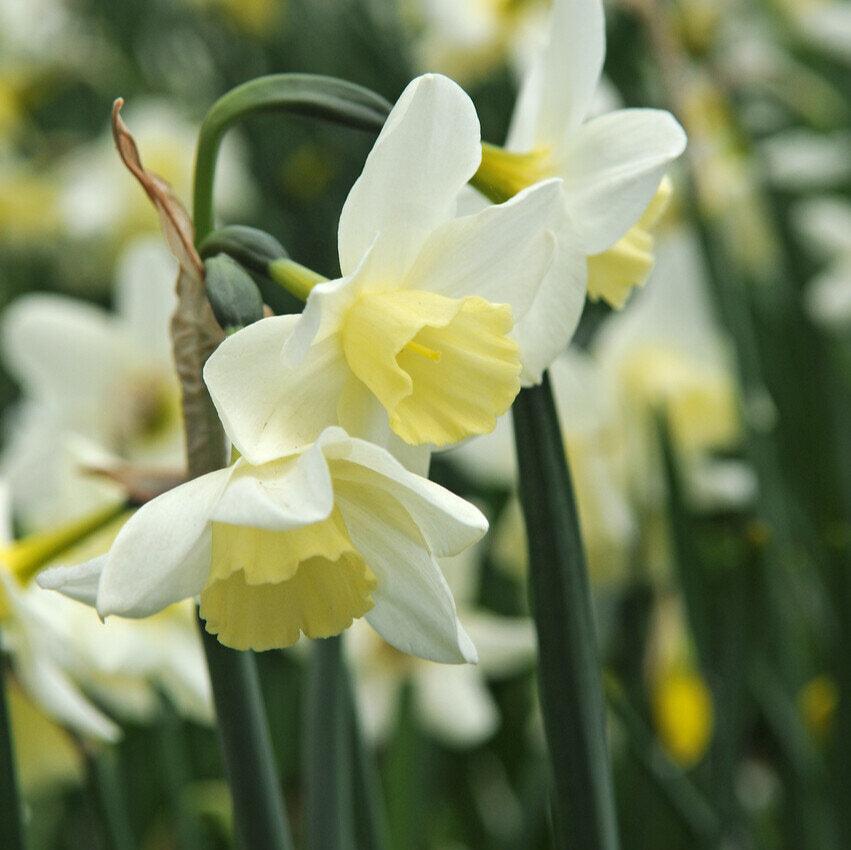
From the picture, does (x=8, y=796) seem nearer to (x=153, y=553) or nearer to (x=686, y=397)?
(x=153, y=553)

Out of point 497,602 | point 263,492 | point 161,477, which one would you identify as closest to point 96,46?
point 497,602

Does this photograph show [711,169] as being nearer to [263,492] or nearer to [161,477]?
[161,477]

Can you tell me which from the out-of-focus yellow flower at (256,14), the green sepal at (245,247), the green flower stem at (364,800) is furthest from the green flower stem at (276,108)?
the out-of-focus yellow flower at (256,14)

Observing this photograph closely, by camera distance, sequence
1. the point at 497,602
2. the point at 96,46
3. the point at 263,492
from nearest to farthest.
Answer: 1. the point at 263,492
2. the point at 497,602
3. the point at 96,46

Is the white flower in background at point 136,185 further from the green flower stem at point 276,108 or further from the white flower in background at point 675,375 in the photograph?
the green flower stem at point 276,108

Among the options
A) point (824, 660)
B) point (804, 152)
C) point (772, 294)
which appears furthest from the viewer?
point (772, 294)

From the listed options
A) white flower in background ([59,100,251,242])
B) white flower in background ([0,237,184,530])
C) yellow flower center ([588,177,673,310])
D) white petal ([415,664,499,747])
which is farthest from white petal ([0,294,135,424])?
white flower in background ([59,100,251,242])

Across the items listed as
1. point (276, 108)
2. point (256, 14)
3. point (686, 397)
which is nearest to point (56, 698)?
point (276, 108)
